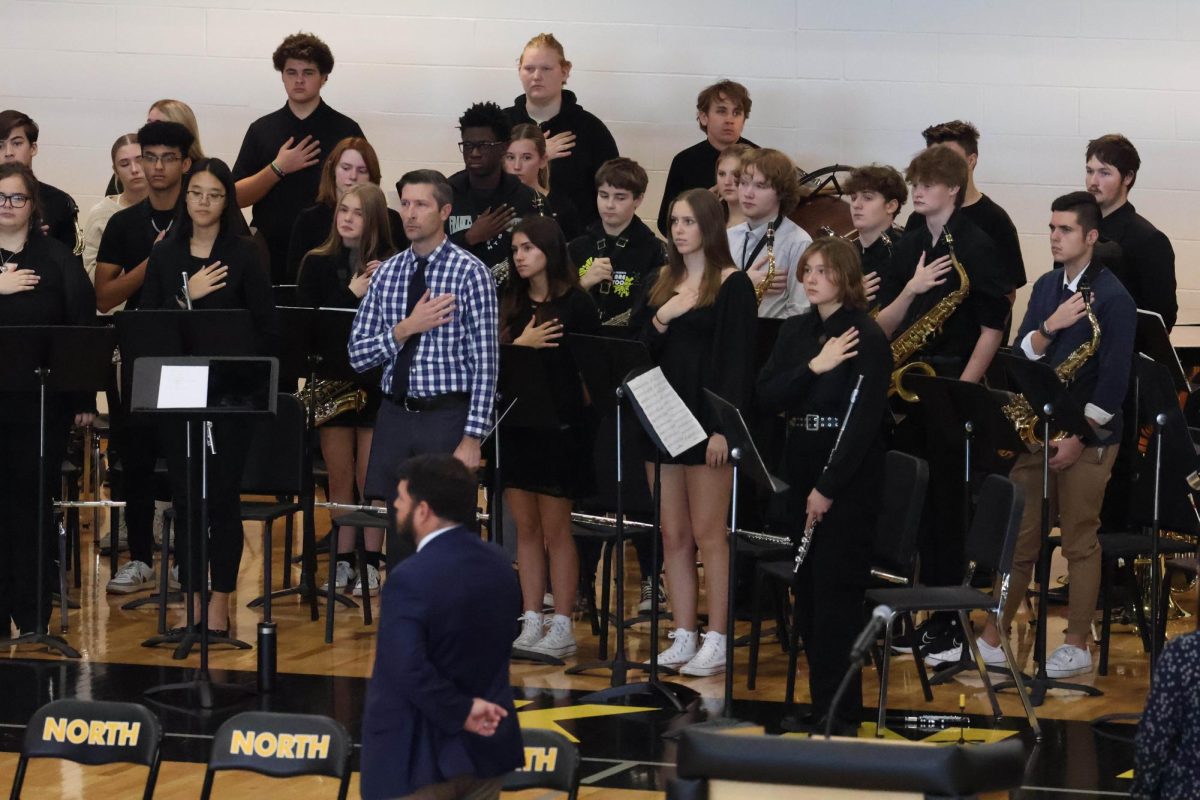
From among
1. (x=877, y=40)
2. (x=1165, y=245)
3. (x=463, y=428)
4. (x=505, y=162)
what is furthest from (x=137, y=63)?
(x=1165, y=245)

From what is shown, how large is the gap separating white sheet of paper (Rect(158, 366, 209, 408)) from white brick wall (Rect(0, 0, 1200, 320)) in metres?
3.65

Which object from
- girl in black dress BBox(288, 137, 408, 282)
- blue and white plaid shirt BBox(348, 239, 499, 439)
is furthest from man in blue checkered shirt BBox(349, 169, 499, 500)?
girl in black dress BBox(288, 137, 408, 282)

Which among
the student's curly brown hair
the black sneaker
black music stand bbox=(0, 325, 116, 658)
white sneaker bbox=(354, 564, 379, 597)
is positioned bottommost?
the black sneaker

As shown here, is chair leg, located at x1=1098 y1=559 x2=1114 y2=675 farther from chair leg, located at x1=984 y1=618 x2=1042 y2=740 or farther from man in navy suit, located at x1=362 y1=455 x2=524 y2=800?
man in navy suit, located at x1=362 y1=455 x2=524 y2=800

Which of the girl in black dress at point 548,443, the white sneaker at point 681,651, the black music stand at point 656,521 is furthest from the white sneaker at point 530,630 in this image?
the black music stand at point 656,521

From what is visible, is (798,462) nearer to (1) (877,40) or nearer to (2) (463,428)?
(2) (463,428)

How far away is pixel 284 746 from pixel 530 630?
8.25 ft

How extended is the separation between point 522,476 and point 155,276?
55.6 inches

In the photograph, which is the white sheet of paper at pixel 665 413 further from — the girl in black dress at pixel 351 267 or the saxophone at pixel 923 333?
the girl in black dress at pixel 351 267

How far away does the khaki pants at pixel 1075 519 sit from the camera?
18.9 feet

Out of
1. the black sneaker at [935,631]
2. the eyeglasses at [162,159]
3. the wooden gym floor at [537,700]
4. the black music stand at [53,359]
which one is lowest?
the wooden gym floor at [537,700]

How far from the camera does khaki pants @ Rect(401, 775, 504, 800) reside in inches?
136

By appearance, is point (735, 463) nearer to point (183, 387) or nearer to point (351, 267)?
point (183, 387)

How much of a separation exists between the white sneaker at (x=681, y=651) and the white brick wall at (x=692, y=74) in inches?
134
